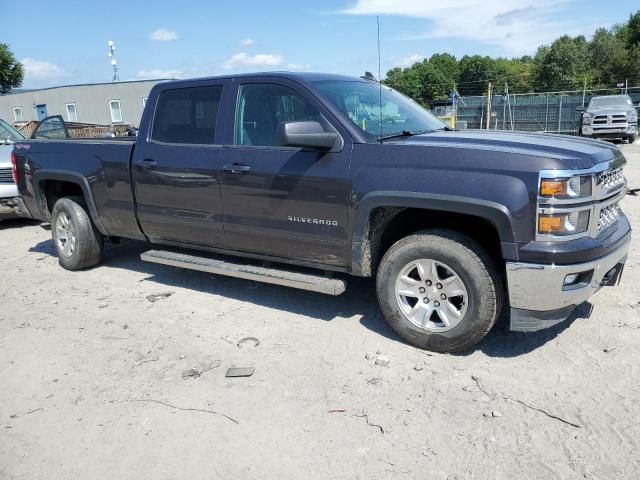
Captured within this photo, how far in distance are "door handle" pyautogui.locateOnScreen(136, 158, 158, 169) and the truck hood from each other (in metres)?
2.30

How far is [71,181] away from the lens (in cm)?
577

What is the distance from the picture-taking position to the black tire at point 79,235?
19.4 feet

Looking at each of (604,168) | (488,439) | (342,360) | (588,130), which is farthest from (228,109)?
(588,130)

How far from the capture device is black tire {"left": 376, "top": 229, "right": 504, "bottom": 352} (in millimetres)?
3541

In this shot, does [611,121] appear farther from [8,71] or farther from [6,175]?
[8,71]

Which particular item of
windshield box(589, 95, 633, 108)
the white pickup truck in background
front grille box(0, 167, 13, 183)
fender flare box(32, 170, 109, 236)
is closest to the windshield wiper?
fender flare box(32, 170, 109, 236)

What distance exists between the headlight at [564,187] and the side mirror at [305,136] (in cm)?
148

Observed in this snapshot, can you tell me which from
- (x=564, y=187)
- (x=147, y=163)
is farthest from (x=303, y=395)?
(x=147, y=163)

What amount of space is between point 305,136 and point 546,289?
1892 mm

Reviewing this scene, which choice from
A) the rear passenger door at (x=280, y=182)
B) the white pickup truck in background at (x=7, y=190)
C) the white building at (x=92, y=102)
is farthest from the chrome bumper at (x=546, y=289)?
the white building at (x=92, y=102)

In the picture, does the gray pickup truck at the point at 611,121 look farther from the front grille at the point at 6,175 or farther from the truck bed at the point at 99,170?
the front grille at the point at 6,175

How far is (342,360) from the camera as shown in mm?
3787

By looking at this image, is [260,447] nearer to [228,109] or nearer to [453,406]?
[453,406]

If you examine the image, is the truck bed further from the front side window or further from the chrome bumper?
the chrome bumper
